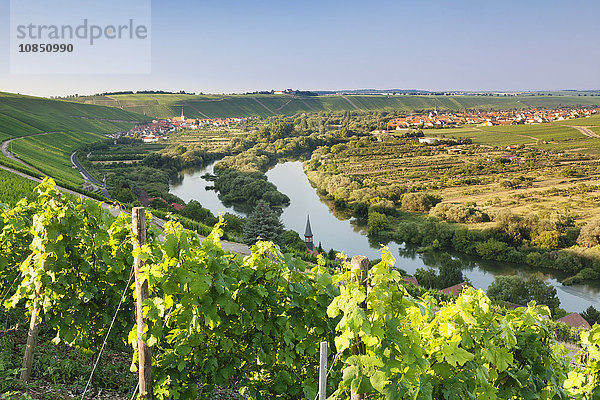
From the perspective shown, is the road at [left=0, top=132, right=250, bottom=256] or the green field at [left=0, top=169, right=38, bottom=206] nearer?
the green field at [left=0, top=169, right=38, bottom=206]

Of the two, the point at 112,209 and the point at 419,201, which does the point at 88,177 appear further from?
the point at 419,201

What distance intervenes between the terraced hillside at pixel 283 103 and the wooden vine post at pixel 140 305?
128 meters

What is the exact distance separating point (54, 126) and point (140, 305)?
255ft

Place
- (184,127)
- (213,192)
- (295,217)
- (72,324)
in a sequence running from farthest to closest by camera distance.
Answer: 1. (184,127)
2. (213,192)
3. (295,217)
4. (72,324)

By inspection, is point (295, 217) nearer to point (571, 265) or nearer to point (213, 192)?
point (213, 192)

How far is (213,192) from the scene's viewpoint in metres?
45.5

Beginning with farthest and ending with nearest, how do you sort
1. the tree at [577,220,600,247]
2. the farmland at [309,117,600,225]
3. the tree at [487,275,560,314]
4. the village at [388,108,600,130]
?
1. the village at [388,108,600,130]
2. the farmland at [309,117,600,225]
3. the tree at [577,220,600,247]
4. the tree at [487,275,560,314]

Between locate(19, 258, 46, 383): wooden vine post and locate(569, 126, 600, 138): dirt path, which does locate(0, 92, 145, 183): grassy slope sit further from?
locate(569, 126, 600, 138): dirt path

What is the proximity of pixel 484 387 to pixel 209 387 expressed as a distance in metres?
2.57

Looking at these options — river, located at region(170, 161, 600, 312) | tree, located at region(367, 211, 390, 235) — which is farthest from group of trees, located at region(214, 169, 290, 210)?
tree, located at region(367, 211, 390, 235)

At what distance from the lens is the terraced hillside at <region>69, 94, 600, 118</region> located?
128000 millimetres

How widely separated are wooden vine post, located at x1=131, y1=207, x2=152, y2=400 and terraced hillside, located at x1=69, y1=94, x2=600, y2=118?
128 m

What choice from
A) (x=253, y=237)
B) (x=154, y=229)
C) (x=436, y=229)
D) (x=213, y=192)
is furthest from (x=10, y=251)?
(x=213, y=192)

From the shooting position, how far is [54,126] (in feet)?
222
